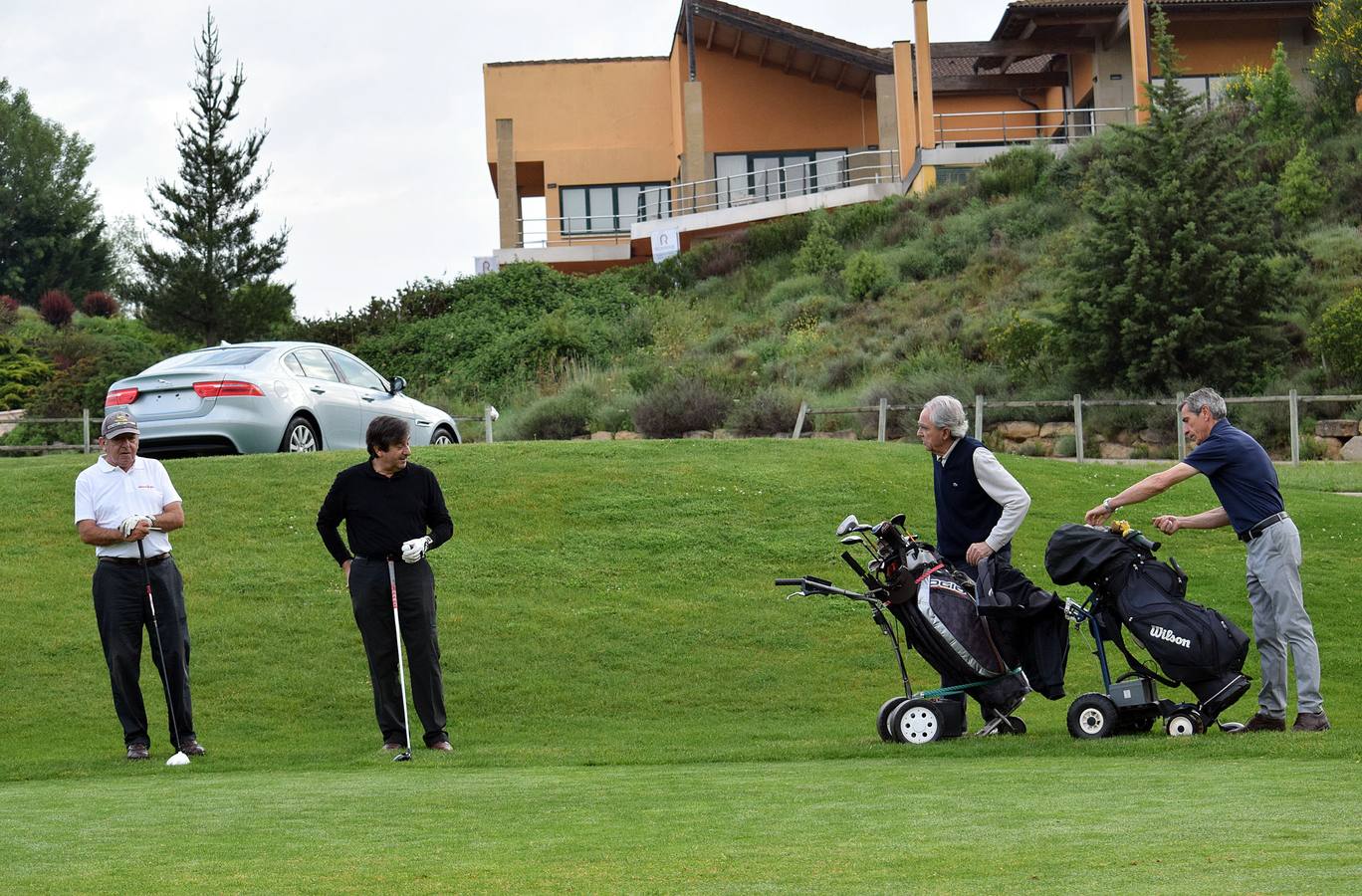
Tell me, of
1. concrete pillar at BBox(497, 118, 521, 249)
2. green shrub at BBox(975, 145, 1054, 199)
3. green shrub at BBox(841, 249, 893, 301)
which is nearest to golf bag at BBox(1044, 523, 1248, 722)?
green shrub at BBox(841, 249, 893, 301)

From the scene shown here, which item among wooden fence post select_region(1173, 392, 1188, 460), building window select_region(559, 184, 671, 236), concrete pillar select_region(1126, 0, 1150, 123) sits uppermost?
concrete pillar select_region(1126, 0, 1150, 123)

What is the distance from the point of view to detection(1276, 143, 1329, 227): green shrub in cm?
3562

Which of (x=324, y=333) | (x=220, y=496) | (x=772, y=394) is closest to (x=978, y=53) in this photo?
(x=324, y=333)

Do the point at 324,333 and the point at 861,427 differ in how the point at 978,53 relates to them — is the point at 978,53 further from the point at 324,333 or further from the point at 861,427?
the point at 861,427

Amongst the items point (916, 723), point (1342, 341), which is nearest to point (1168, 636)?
point (916, 723)

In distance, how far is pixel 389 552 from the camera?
9.88m

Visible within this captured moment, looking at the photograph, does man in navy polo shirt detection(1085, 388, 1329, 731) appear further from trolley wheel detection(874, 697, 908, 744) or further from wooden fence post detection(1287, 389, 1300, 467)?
wooden fence post detection(1287, 389, 1300, 467)

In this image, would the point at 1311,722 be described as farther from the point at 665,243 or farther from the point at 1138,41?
the point at 665,243

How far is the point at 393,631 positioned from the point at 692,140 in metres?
44.0

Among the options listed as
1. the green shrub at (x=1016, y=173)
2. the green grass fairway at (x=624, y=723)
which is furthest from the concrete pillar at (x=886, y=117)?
the green grass fairway at (x=624, y=723)

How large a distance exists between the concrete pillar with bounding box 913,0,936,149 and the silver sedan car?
102 feet

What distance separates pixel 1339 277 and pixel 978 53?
74.2ft

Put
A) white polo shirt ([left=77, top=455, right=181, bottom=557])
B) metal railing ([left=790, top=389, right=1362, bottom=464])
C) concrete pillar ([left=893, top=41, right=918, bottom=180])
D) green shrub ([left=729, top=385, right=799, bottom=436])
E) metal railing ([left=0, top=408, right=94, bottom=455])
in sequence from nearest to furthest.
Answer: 1. white polo shirt ([left=77, top=455, right=181, bottom=557])
2. metal railing ([left=790, top=389, right=1362, bottom=464])
3. metal railing ([left=0, top=408, right=94, bottom=455])
4. green shrub ([left=729, top=385, right=799, bottom=436])
5. concrete pillar ([left=893, top=41, right=918, bottom=180])

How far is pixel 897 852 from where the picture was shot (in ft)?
17.4
